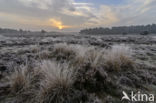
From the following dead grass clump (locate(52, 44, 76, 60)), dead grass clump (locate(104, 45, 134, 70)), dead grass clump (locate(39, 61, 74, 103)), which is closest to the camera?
dead grass clump (locate(39, 61, 74, 103))

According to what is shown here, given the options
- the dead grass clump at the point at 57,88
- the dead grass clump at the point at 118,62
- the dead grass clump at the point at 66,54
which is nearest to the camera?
the dead grass clump at the point at 57,88

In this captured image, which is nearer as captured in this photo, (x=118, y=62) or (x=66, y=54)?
(x=118, y=62)

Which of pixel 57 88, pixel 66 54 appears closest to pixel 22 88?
pixel 57 88

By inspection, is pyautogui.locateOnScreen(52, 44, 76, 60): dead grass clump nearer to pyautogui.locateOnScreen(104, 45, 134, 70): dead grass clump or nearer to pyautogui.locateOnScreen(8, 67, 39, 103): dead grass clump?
pyautogui.locateOnScreen(104, 45, 134, 70): dead grass clump

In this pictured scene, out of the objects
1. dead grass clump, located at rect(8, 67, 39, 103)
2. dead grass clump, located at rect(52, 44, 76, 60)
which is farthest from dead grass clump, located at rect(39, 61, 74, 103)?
dead grass clump, located at rect(52, 44, 76, 60)

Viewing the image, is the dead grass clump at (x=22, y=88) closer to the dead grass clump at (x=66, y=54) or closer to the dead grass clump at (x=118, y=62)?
the dead grass clump at (x=66, y=54)

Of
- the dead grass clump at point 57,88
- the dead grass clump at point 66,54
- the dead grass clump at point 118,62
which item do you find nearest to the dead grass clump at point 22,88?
the dead grass clump at point 57,88

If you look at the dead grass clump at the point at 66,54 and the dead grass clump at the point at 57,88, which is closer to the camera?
the dead grass clump at the point at 57,88

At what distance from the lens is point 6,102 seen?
1.76 m

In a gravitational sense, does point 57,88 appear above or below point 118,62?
below

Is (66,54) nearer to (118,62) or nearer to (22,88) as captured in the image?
(118,62)

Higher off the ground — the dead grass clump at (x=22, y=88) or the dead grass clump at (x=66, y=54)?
the dead grass clump at (x=66, y=54)

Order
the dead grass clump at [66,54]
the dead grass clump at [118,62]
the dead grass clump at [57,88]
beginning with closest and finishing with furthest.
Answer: the dead grass clump at [57,88], the dead grass clump at [118,62], the dead grass clump at [66,54]

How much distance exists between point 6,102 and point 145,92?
2891 mm
